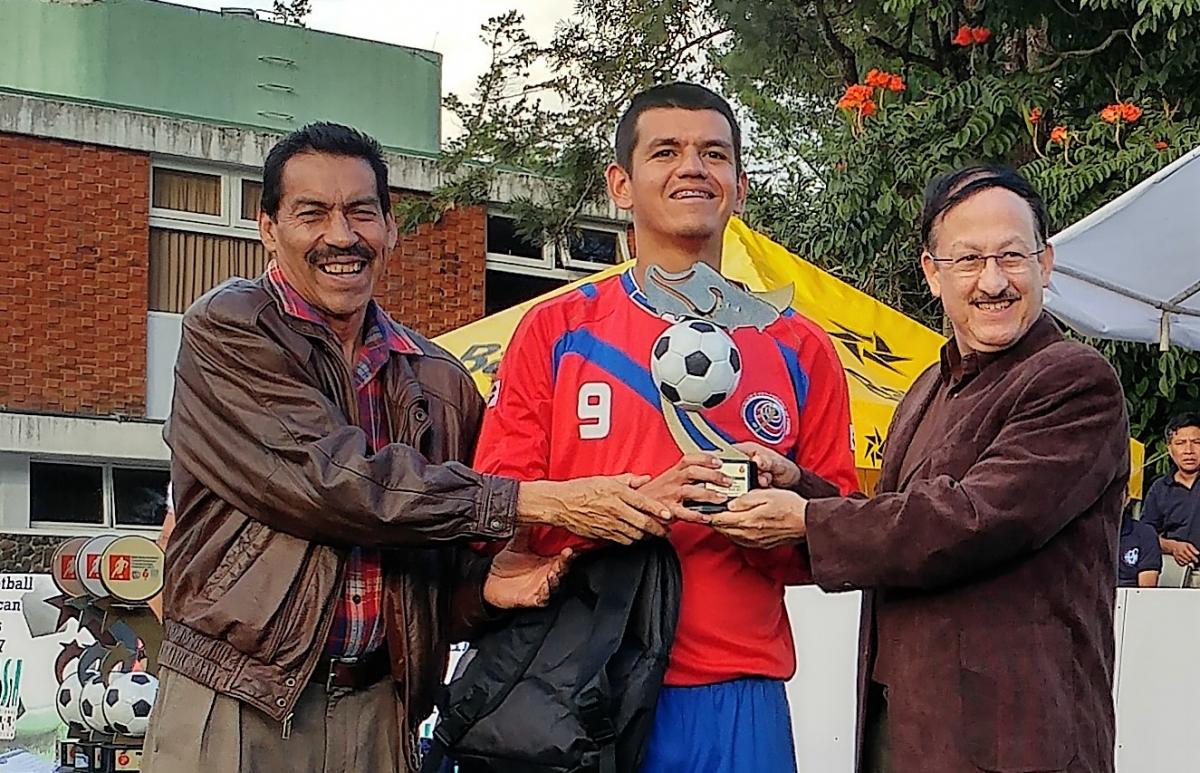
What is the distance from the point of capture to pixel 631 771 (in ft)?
8.66

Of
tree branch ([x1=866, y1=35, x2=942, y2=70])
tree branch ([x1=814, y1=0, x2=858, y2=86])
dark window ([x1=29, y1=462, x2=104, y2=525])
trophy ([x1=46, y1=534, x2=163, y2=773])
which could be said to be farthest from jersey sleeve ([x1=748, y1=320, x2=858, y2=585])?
dark window ([x1=29, y1=462, x2=104, y2=525])

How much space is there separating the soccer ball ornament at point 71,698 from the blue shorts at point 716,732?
4.20 m

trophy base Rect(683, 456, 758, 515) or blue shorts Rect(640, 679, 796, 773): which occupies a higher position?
trophy base Rect(683, 456, 758, 515)

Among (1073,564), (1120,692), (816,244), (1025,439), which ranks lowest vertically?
(1120,692)

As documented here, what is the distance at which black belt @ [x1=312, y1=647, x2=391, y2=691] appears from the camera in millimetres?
2811

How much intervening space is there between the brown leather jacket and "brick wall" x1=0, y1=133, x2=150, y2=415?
45.2 ft

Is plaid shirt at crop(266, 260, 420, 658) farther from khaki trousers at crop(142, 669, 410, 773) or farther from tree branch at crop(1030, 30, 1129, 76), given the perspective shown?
tree branch at crop(1030, 30, 1129, 76)

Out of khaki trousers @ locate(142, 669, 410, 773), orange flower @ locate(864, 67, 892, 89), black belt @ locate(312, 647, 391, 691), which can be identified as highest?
orange flower @ locate(864, 67, 892, 89)

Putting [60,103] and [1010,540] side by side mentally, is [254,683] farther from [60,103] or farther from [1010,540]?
[60,103]

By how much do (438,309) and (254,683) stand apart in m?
15.7

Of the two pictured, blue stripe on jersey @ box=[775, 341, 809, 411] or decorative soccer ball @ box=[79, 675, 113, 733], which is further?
decorative soccer ball @ box=[79, 675, 113, 733]

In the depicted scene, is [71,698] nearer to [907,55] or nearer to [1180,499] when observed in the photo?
[1180,499]

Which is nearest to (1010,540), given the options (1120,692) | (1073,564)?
(1073,564)

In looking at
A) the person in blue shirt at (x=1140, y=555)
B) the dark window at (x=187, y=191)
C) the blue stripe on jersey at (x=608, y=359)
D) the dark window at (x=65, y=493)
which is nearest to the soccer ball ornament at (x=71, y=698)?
the blue stripe on jersey at (x=608, y=359)
